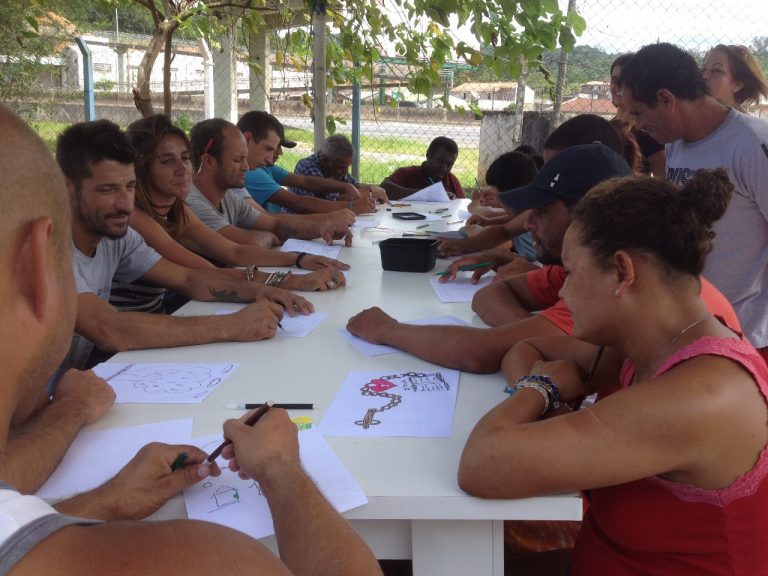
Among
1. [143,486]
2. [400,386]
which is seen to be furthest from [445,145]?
[143,486]

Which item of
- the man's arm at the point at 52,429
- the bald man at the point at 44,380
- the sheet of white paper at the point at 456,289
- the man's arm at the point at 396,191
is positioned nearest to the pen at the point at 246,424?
the man's arm at the point at 52,429

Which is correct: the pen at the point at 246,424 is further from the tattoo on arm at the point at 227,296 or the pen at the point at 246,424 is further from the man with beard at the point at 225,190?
the man with beard at the point at 225,190

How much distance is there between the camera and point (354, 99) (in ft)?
22.4

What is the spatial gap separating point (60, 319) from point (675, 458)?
0.88 meters

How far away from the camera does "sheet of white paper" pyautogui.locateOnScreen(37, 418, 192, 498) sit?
48.0 inches

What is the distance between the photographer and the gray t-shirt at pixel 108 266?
7.36ft

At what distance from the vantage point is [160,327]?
1.95 meters

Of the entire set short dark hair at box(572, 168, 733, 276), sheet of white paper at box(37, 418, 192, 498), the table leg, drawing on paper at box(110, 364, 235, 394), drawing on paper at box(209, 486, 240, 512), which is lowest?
the table leg

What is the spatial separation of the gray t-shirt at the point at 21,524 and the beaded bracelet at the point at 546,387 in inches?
36.3

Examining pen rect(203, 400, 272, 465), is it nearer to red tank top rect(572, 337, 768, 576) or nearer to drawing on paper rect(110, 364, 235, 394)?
drawing on paper rect(110, 364, 235, 394)

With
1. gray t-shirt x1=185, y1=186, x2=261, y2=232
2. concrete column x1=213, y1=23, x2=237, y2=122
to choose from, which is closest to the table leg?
gray t-shirt x1=185, y1=186, x2=261, y2=232

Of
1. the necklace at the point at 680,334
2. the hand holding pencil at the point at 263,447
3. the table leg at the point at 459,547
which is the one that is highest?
the necklace at the point at 680,334

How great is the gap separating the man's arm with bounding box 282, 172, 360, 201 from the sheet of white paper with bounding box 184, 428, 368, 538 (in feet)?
13.4

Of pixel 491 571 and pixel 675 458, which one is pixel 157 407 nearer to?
pixel 491 571
